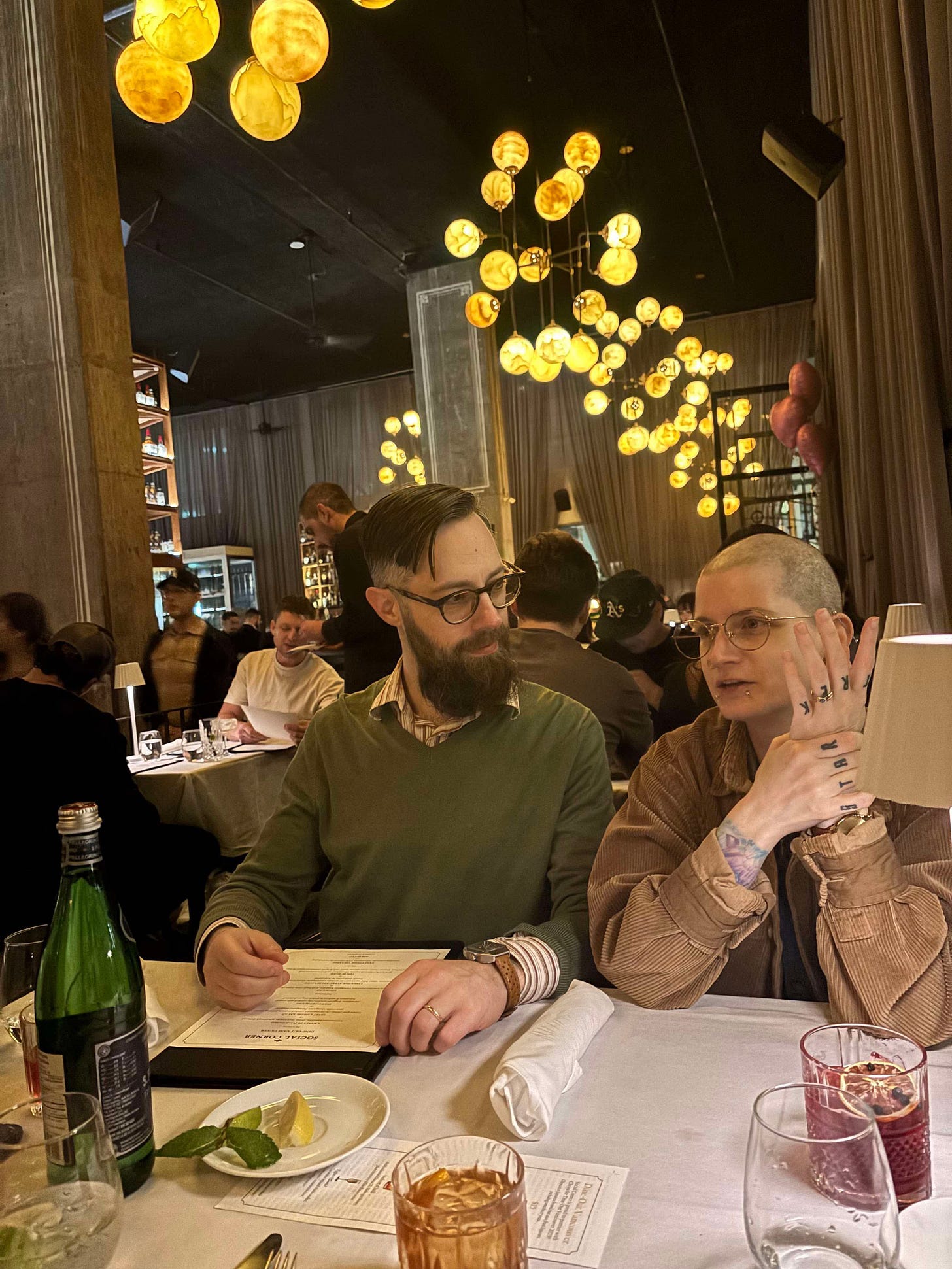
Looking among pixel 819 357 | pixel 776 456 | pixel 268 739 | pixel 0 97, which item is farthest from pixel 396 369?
pixel 268 739

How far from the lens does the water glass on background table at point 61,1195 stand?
72cm

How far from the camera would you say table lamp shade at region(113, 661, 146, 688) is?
486 centimetres

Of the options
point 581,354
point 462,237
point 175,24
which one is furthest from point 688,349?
point 175,24

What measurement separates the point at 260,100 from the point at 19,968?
2.65 meters

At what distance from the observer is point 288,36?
2.68 m

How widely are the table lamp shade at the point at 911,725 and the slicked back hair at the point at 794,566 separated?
1.61ft

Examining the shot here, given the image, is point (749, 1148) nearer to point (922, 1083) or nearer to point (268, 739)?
point (922, 1083)

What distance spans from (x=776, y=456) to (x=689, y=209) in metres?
5.12

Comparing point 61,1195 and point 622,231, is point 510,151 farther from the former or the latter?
point 61,1195

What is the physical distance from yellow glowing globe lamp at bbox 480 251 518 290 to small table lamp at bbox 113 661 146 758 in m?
3.00

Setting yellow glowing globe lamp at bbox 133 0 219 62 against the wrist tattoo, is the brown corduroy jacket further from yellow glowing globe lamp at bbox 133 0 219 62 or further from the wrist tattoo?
yellow glowing globe lamp at bbox 133 0 219 62

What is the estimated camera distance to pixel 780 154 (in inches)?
186

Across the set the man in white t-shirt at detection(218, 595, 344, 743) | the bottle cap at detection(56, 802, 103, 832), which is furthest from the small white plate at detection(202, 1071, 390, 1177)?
the man in white t-shirt at detection(218, 595, 344, 743)

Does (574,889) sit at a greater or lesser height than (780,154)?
lesser
